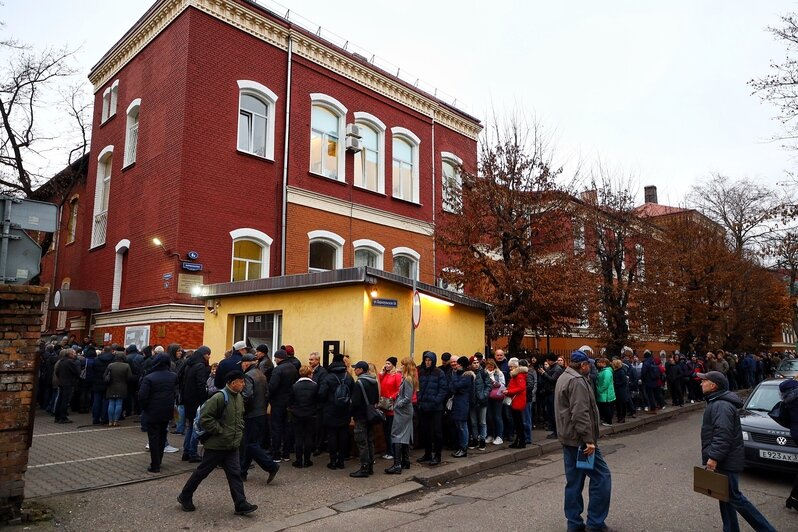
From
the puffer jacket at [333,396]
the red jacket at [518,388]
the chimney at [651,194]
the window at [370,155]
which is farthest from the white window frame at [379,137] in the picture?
the chimney at [651,194]

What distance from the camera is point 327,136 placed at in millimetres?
20766

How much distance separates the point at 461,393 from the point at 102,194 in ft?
56.1

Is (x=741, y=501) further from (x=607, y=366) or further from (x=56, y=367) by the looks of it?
(x=56, y=367)

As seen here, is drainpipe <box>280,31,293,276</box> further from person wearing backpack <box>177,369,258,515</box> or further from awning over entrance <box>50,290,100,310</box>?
person wearing backpack <box>177,369,258,515</box>

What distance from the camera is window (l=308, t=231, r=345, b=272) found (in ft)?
64.4

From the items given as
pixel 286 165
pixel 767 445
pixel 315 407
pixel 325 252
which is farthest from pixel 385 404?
pixel 286 165

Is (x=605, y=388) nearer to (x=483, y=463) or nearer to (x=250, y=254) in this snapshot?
(x=483, y=463)

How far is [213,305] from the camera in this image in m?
13.9

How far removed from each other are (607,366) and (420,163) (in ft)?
41.7

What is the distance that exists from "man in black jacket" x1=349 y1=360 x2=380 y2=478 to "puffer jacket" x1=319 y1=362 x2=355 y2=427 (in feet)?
0.68

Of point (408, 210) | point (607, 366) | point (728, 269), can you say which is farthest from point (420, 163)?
point (728, 269)

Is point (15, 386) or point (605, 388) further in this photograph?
point (605, 388)

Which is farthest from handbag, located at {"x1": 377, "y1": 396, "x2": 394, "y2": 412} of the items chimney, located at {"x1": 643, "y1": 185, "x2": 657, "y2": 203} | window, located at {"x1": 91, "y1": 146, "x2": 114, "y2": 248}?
chimney, located at {"x1": 643, "y1": 185, "x2": 657, "y2": 203}

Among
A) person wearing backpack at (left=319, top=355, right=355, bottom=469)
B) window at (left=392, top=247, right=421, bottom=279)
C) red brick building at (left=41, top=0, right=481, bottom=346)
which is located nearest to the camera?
person wearing backpack at (left=319, top=355, right=355, bottom=469)
